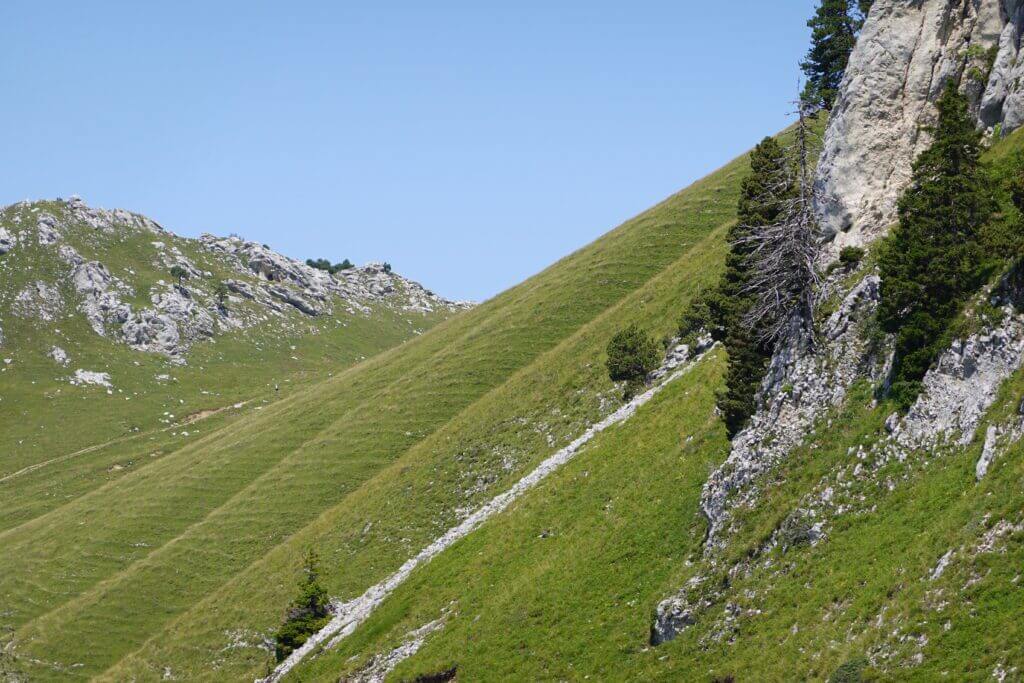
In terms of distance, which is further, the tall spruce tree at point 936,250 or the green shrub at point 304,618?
the green shrub at point 304,618

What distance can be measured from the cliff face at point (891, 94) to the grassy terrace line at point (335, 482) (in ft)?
120

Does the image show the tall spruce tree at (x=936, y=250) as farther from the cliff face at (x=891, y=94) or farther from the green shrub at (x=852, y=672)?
the green shrub at (x=852, y=672)

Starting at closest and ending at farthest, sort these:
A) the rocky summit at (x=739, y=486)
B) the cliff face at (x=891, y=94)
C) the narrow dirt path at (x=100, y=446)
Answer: the rocky summit at (x=739, y=486) < the cliff face at (x=891, y=94) < the narrow dirt path at (x=100, y=446)

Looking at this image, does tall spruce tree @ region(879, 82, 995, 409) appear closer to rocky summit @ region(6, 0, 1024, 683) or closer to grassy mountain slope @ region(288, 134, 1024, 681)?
rocky summit @ region(6, 0, 1024, 683)

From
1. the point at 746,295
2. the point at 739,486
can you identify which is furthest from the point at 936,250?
the point at 746,295

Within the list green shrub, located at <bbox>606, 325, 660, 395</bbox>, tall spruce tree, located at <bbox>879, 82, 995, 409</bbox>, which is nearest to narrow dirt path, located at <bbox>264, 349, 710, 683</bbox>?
green shrub, located at <bbox>606, 325, 660, 395</bbox>

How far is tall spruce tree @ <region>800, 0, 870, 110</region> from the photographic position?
261ft

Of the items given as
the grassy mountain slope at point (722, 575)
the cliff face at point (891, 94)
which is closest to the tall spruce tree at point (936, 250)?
the grassy mountain slope at point (722, 575)

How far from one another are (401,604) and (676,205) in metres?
94.6

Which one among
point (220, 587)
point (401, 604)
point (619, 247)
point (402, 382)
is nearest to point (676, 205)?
Result: point (619, 247)

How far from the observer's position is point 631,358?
82.2 metres

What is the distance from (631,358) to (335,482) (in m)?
41.5

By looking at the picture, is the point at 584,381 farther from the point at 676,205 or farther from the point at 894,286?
the point at 676,205

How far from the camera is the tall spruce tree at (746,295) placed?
1993 inches
